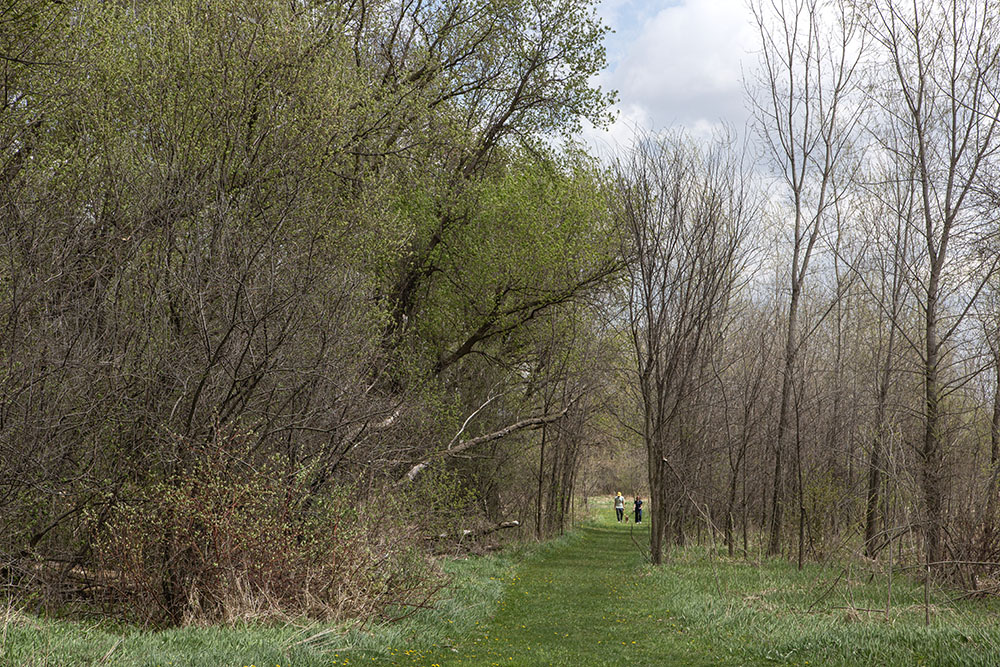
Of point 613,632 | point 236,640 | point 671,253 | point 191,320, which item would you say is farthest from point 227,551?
point 671,253

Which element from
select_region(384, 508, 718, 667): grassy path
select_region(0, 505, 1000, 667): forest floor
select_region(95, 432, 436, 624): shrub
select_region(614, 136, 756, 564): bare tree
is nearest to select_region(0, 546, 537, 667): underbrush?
select_region(0, 505, 1000, 667): forest floor

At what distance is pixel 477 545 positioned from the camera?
2097cm

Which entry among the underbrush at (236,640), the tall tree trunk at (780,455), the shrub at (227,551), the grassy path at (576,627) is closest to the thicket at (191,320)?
the shrub at (227,551)

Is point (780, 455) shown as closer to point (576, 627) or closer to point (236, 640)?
point (576, 627)

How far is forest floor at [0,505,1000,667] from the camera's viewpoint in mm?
6738

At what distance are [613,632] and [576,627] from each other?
0.64 m

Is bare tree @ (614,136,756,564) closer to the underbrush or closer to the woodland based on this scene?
the woodland

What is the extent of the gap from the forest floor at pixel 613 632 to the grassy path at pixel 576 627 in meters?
0.02

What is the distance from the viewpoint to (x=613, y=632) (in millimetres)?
10289

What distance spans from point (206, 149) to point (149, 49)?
6.57 ft

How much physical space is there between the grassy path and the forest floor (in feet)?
0.07

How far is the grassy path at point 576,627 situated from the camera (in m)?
8.45

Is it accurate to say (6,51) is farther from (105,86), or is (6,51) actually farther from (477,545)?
(477,545)

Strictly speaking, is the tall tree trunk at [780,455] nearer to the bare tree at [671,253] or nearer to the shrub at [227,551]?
the bare tree at [671,253]
